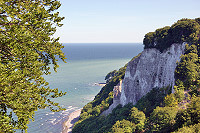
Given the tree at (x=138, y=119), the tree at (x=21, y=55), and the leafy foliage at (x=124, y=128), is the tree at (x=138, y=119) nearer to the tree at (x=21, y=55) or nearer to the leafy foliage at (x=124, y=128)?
the leafy foliage at (x=124, y=128)

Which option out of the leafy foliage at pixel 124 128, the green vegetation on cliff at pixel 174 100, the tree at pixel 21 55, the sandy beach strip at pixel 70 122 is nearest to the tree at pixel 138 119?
the green vegetation on cliff at pixel 174 100

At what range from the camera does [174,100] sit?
33281 mm

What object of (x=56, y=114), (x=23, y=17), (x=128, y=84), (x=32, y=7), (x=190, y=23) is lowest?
(x=56, y=114)

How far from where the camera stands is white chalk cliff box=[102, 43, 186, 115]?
4453cm

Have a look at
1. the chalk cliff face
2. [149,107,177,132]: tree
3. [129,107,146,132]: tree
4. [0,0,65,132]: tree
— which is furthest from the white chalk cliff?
[0,0,65,132]: tree

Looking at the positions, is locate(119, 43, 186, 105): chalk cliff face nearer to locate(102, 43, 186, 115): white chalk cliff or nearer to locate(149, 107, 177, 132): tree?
locate(102, 43, 186, 115): white chalk cliff

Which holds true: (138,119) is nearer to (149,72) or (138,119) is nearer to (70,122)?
(149,72)

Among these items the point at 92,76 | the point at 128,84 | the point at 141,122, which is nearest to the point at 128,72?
the point at 128,84

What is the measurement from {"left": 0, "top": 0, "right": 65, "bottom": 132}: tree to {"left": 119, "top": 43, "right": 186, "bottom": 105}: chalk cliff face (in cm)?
3782

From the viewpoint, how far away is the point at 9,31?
9.71 m

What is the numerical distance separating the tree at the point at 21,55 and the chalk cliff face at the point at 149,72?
37.8 metres

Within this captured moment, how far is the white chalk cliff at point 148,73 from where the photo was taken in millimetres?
44531

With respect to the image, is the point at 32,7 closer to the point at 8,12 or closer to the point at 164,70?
the point at 8,12

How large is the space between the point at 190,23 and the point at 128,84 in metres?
28.4
